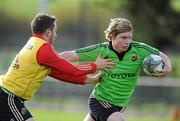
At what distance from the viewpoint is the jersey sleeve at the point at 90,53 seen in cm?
1117

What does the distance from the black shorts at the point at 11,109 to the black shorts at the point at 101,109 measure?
1.34 m

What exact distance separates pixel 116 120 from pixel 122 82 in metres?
0.56

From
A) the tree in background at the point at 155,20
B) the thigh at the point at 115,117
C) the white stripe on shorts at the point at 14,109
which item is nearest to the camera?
the white stripe on shorts at the point at 14,109

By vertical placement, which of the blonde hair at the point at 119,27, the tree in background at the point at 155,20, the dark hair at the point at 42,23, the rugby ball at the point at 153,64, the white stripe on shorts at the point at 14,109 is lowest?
the tree in background at the point at 155,20

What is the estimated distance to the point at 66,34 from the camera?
30.5 meters

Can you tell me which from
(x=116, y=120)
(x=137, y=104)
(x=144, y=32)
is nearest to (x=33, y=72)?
(x=116, y=120)

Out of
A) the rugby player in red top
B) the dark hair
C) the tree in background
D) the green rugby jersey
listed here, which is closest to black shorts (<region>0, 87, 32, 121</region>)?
the rugby player in red top

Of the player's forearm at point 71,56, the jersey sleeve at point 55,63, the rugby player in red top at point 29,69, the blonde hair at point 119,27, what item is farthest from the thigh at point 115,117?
the rugby player in red top at point 29,69

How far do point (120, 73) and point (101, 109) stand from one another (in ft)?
1.77

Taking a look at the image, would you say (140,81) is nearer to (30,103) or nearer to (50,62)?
(30,103)

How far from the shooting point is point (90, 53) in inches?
441

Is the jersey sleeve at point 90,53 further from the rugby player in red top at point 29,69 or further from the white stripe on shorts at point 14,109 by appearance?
the white stripe on shorts at point 14,109

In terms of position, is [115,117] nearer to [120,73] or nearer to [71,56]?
[120,73]

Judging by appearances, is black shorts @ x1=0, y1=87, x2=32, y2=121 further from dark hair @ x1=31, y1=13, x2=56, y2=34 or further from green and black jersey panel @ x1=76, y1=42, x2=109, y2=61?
green and black jersey panel @ x1=76, y1=42, x2=109, y2=61
